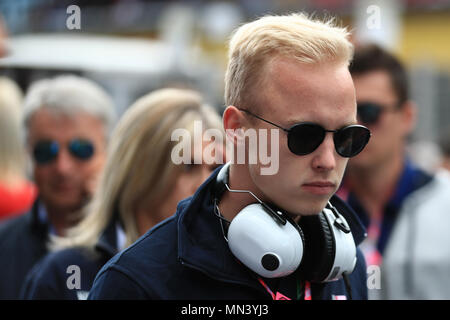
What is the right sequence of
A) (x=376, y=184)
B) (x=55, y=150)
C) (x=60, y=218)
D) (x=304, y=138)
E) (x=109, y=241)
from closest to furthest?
(x=304, y=138) → (x=109, y=241) → (x=55, y=150) → (x=60, y=218) → (x=376, y=184)

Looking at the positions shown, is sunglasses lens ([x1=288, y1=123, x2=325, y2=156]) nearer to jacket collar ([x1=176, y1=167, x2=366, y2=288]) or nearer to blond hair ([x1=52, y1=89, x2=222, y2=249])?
jacket collar ([x1=176, y1=167, x2=366, y2=288])

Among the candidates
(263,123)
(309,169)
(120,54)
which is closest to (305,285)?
(309,169)

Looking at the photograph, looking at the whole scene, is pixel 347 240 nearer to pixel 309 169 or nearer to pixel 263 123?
pixel 309 169

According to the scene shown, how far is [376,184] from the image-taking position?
12.5ft

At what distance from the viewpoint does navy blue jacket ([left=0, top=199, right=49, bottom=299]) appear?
3.26 meters

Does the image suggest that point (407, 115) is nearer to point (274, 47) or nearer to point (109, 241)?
point (109, 241)

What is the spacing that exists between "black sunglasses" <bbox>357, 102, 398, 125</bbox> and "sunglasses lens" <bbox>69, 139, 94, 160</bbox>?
1307 mm

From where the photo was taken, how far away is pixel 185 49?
1019cm

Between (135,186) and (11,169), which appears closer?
(135,186)

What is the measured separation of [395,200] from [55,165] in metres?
1.80

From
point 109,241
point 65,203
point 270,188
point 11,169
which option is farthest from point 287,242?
point 11,169

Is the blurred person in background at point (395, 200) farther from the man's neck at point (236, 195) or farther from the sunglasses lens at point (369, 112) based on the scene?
the man's neck at point (236, 195)

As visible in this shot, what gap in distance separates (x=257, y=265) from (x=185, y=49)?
8.81 metres

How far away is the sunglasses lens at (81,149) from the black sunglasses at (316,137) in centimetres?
174
